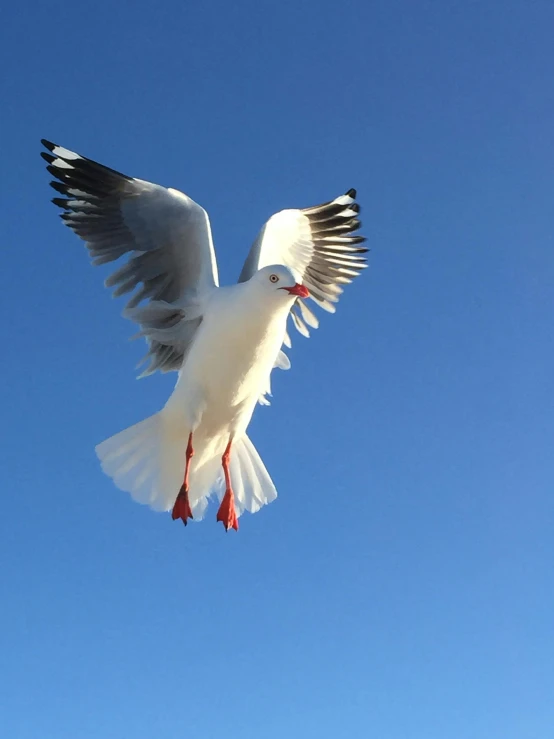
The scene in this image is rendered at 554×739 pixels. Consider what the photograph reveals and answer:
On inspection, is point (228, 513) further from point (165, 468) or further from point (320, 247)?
point (320, 247)

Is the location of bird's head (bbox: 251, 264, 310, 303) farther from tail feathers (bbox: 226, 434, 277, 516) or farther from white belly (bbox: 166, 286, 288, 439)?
tail feathers (bbox: 226, 434, 277, 516)

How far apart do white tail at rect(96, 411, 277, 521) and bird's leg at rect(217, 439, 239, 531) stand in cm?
8

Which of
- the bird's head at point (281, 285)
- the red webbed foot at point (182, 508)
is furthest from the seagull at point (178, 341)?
the bird's head at point (281, 285)

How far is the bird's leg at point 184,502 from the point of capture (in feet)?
19.4

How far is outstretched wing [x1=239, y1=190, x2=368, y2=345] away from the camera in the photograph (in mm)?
7379

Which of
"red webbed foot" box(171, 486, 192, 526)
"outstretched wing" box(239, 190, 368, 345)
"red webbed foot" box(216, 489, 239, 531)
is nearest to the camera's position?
"red webbed foot" box(171, 486, 192, 526)

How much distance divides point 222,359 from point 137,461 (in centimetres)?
121

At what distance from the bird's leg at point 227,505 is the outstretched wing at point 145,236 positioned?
0.93 metres

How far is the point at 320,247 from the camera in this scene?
7.79 meters

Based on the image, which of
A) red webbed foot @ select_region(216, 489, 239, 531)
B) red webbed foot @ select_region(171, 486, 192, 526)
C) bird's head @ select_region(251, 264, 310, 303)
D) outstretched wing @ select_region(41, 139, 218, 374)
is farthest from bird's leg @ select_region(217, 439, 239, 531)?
bird's head @ select_region(251, 264, 310, 303)

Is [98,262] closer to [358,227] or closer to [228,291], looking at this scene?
[228,291]

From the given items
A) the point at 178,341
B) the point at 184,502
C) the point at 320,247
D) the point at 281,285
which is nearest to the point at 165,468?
the point at 184,502

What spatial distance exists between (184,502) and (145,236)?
2.12 metres

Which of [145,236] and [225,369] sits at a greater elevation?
[145,236]
